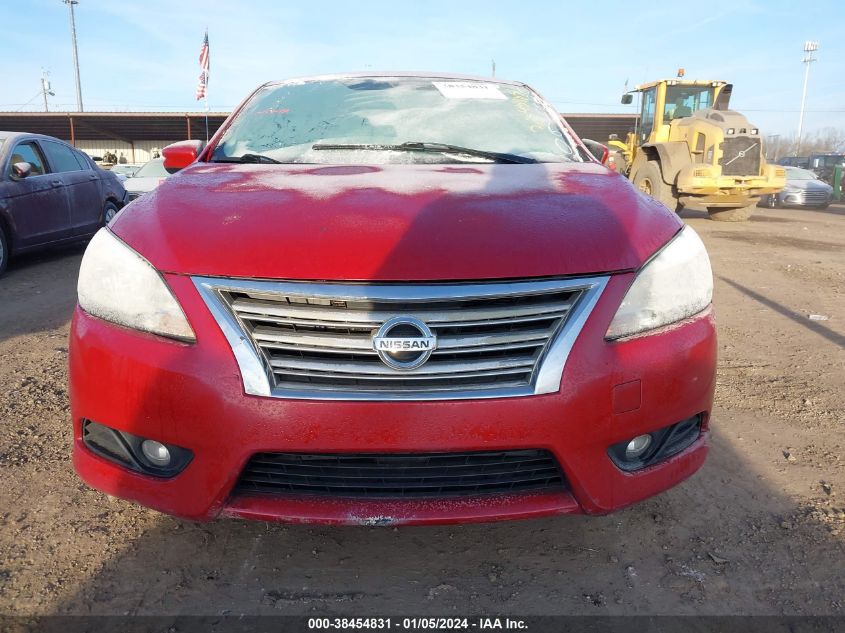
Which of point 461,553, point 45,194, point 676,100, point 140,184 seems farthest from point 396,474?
point 676,100

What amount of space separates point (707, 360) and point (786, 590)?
0.70 metres

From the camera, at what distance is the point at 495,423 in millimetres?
1499

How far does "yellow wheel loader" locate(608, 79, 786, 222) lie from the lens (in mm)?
11344

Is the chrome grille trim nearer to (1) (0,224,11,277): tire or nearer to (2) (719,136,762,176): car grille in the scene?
(1) (0,224,11,277): tire

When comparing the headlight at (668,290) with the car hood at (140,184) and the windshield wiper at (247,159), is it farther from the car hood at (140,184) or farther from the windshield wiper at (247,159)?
→ the car hood at (140,184)

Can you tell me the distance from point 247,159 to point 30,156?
5.49 m

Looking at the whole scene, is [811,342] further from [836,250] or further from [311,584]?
[836,250]

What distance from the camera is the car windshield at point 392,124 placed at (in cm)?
253

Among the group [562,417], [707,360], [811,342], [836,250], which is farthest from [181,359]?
[836,250]

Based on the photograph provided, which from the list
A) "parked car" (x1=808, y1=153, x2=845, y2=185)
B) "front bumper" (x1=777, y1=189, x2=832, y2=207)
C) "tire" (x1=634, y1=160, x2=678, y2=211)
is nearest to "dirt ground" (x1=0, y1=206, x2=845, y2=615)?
"tire" (x1=634, y1=160, x2=678, y2=211)

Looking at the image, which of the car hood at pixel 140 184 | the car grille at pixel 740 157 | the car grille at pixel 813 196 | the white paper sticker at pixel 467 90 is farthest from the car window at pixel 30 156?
the car grille at pixel 813 196

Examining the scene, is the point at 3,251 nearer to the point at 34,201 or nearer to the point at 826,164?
the point at 34,201

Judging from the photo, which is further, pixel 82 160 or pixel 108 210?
pixel 108 210

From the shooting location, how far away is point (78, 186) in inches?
286
